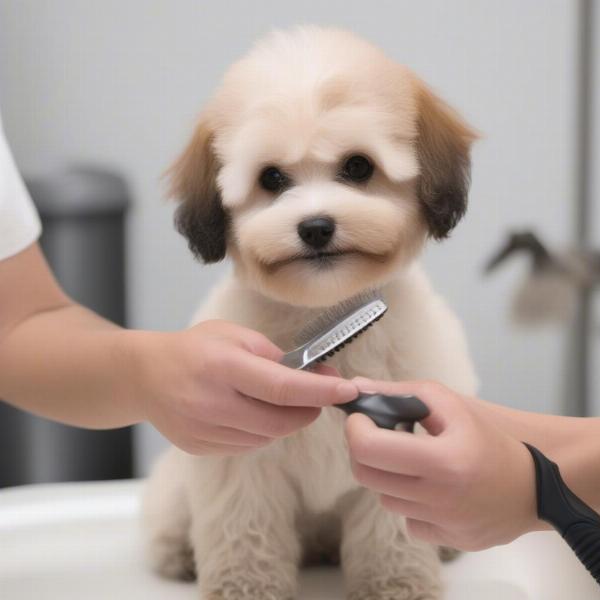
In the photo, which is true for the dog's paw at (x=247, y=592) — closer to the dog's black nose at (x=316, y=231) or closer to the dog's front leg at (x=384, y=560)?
the dog's front leg at (x=384, y=560)

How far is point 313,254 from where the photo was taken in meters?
0.88

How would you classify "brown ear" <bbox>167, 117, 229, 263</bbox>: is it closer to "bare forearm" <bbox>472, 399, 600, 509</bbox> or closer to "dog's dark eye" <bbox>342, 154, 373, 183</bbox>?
"dog's dark eye" <bbox>342, 154, 373, 183</bbox>

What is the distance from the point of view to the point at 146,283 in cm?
182

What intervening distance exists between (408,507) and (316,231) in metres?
0.26

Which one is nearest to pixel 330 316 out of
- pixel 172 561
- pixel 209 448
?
pixel 209 448

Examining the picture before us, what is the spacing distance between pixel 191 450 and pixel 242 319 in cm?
19

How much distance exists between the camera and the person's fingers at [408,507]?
27.5 inches

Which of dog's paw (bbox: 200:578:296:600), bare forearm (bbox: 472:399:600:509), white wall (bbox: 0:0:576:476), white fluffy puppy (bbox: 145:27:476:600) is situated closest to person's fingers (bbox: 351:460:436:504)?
bare forearm (bbox: 472:399:600:509)

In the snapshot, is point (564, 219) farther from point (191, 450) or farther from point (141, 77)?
point (191, 450)

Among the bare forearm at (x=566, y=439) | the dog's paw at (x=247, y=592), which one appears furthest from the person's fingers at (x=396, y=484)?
the dog's paw at (x=247, y=592)

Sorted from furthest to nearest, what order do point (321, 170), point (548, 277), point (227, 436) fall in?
point (548, 277) → point (321, 170) → point (227, 436)

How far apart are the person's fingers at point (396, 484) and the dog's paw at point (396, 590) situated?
0.33 m

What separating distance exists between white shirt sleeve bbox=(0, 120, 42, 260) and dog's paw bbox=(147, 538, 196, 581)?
35cm

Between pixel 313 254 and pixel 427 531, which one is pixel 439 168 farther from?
pixel 427 531
